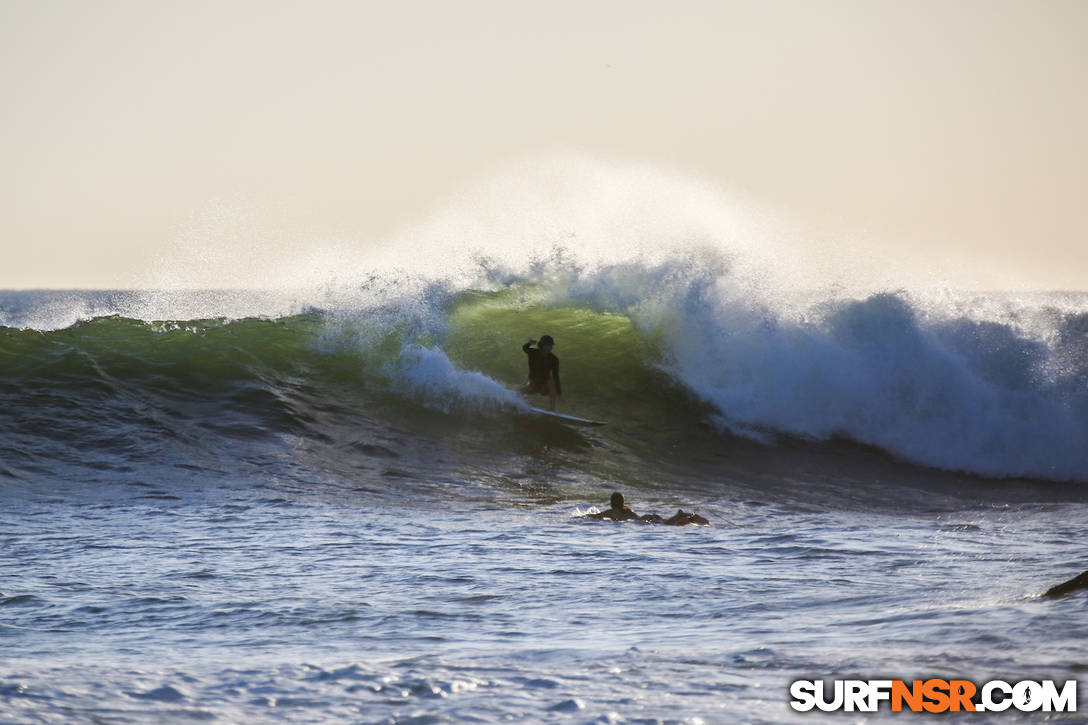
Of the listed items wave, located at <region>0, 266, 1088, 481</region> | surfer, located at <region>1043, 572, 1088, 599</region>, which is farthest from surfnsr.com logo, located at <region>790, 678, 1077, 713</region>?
wave, located at <region>0, 266, 1088, 481</region>

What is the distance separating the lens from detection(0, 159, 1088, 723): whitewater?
5352 mm

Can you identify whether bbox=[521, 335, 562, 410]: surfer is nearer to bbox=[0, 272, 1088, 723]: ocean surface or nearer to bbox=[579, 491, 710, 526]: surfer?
bbox=[0, 272, 1088, 723]: ocean surface

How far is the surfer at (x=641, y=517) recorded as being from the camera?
1036cm

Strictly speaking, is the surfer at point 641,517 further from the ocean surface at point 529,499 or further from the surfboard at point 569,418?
the surfboard at point 569,418

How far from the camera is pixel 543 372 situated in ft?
52.5

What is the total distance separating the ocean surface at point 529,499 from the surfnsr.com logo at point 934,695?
4.0 inches

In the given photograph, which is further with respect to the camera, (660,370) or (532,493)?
(660,370)

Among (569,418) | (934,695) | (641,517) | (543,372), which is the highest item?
(543,372)

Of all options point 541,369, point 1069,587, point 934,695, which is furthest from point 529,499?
point 934,695

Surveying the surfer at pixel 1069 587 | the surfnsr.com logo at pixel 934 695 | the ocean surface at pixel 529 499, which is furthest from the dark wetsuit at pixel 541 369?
the surfnsr.com logo at pixel 934 695

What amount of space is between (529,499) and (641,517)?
1583 mm

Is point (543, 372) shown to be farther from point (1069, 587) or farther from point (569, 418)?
point (1069, 587)

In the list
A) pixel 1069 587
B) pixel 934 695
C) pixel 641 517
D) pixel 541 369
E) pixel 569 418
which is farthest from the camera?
pixel 541 369

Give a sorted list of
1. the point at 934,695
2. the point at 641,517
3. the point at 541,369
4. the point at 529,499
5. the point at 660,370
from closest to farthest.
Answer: the point at 934,695 < the point at 641,517 < the point at 529,499 < the point at 541,369 < the point at 660,370
